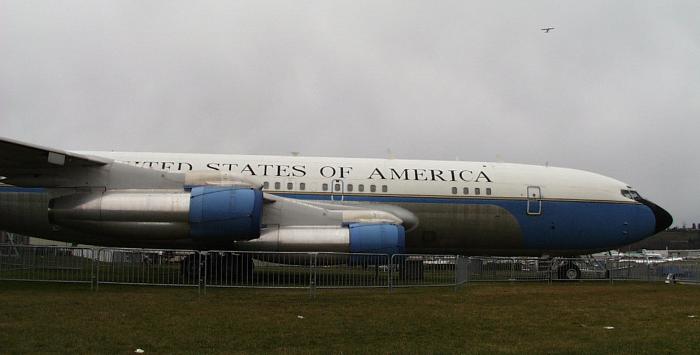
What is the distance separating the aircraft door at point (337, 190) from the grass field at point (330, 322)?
4.90 metres

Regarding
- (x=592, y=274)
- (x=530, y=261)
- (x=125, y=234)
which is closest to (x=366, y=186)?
(x=530, y=261)

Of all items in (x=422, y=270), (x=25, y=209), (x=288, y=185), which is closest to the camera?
(x=422, y=270)

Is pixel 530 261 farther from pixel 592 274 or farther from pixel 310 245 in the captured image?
pixel 310 245

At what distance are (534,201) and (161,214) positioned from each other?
11.2 meters

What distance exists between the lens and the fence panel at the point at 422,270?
48.0 ft

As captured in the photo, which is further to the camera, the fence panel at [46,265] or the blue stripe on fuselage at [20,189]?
the blue stripe on fuselage at [20,189]

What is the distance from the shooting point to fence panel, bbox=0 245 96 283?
528 inches

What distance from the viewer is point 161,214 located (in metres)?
13.8

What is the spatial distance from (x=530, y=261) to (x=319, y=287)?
27.0 feet

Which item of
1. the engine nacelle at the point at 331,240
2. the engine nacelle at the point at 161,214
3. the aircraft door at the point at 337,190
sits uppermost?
the aircraft door at the point at 337,190

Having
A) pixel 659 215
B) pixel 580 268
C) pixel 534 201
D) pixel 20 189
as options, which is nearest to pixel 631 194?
pixel 659 215

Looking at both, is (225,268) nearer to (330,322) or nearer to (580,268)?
(330,322)

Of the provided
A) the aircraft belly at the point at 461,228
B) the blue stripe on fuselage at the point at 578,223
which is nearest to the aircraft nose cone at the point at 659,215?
the blue stripe on fuselage at the point at 578,223

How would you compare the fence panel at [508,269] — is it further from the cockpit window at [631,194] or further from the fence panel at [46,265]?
the fence panel at [46,265]
